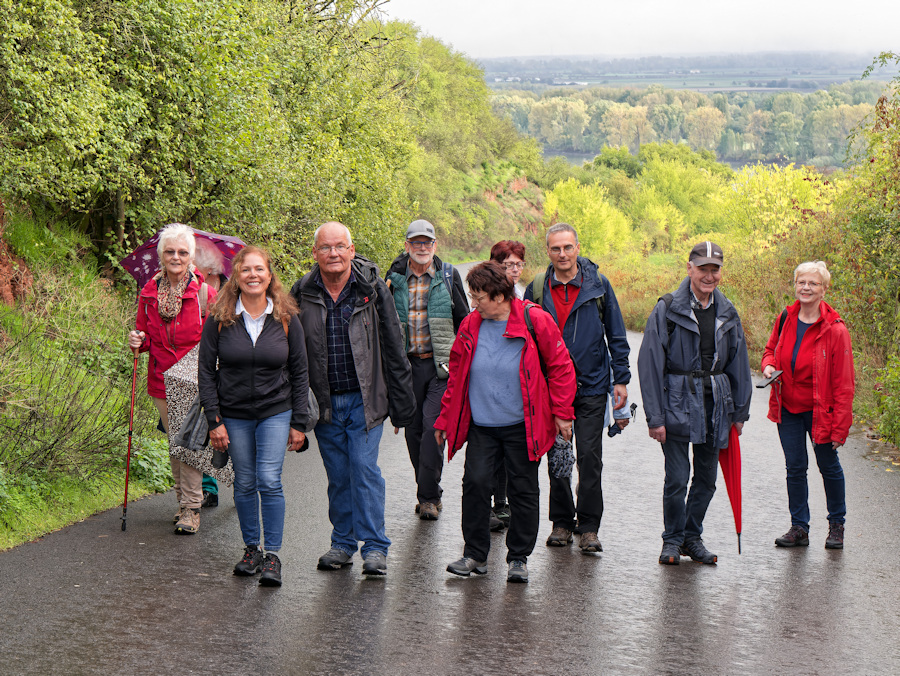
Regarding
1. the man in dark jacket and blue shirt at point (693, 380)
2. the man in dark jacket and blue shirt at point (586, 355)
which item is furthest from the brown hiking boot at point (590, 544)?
the man in dark jacket and blue shirt at point (693, 380)

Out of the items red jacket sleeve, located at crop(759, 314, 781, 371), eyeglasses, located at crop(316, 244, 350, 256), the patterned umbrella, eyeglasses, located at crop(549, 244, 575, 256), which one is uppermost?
eyeglasses, located at crop(549, 244, 575, 256)

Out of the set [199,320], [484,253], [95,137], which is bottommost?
[484,253]

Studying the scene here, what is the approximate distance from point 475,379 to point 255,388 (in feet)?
4.28

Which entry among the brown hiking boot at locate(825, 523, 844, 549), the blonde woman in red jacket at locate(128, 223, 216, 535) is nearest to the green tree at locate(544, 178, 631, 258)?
the brown hiking boot at locate(825, 523, 844, 549)

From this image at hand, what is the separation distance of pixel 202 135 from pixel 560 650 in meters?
10.8

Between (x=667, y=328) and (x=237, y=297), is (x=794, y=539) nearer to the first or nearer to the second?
(x=667, y=328)

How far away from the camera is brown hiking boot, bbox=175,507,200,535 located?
23.0 ft

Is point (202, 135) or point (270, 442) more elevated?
point (202, 135)

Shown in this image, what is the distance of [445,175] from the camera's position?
75250 millimetres

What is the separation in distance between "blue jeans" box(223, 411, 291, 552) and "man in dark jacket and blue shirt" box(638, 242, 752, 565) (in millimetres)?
2327

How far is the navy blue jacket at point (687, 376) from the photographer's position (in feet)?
21.4

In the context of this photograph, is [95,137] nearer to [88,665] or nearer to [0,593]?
[0,593]

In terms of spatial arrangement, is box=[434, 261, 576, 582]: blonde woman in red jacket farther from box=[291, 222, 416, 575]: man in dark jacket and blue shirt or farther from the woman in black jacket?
the woman in black jacket

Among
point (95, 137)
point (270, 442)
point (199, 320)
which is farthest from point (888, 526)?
point (95, 137)
